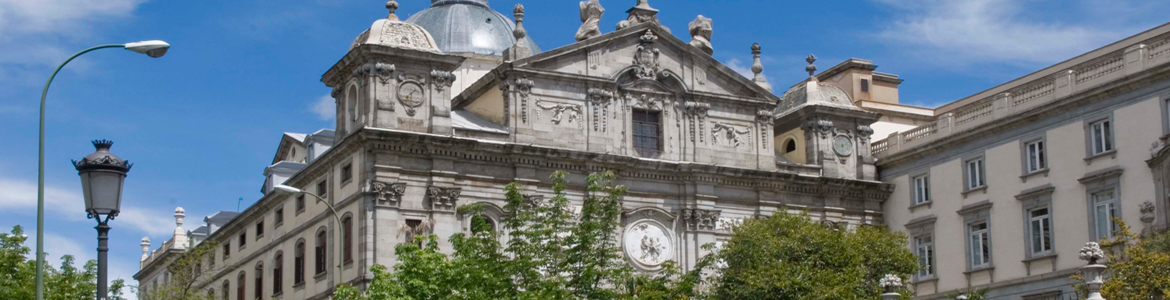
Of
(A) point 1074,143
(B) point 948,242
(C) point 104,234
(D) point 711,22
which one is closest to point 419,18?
(D) point 711,22

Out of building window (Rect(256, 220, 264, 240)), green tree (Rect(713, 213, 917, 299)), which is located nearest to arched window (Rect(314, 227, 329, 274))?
building window (Rect(256, 220, 264, 240))

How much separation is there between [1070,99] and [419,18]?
106ft

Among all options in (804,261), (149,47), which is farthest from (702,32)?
(149,47)

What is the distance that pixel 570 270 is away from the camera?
39.7 m

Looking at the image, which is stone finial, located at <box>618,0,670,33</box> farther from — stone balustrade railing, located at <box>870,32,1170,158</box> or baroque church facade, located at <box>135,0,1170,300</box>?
stone balustrade railing, located at <box>870,32,1170,158</box>

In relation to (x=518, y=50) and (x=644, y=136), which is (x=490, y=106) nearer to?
(x=518, y=50)

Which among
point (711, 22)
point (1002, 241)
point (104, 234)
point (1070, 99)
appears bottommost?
point (104, 234)

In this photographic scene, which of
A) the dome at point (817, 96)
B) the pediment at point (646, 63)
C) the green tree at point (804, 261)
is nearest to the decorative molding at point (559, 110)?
the pediment at point (646, 63)

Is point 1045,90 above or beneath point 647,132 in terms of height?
above

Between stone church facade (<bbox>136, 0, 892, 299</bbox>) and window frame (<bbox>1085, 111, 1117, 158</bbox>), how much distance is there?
9670 mm

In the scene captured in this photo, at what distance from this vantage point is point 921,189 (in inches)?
2202

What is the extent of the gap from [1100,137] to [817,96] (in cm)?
1265

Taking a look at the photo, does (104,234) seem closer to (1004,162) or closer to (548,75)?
(548,75)

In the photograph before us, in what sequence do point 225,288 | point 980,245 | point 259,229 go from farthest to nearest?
point 225,288
point 259,229
point 980,245
